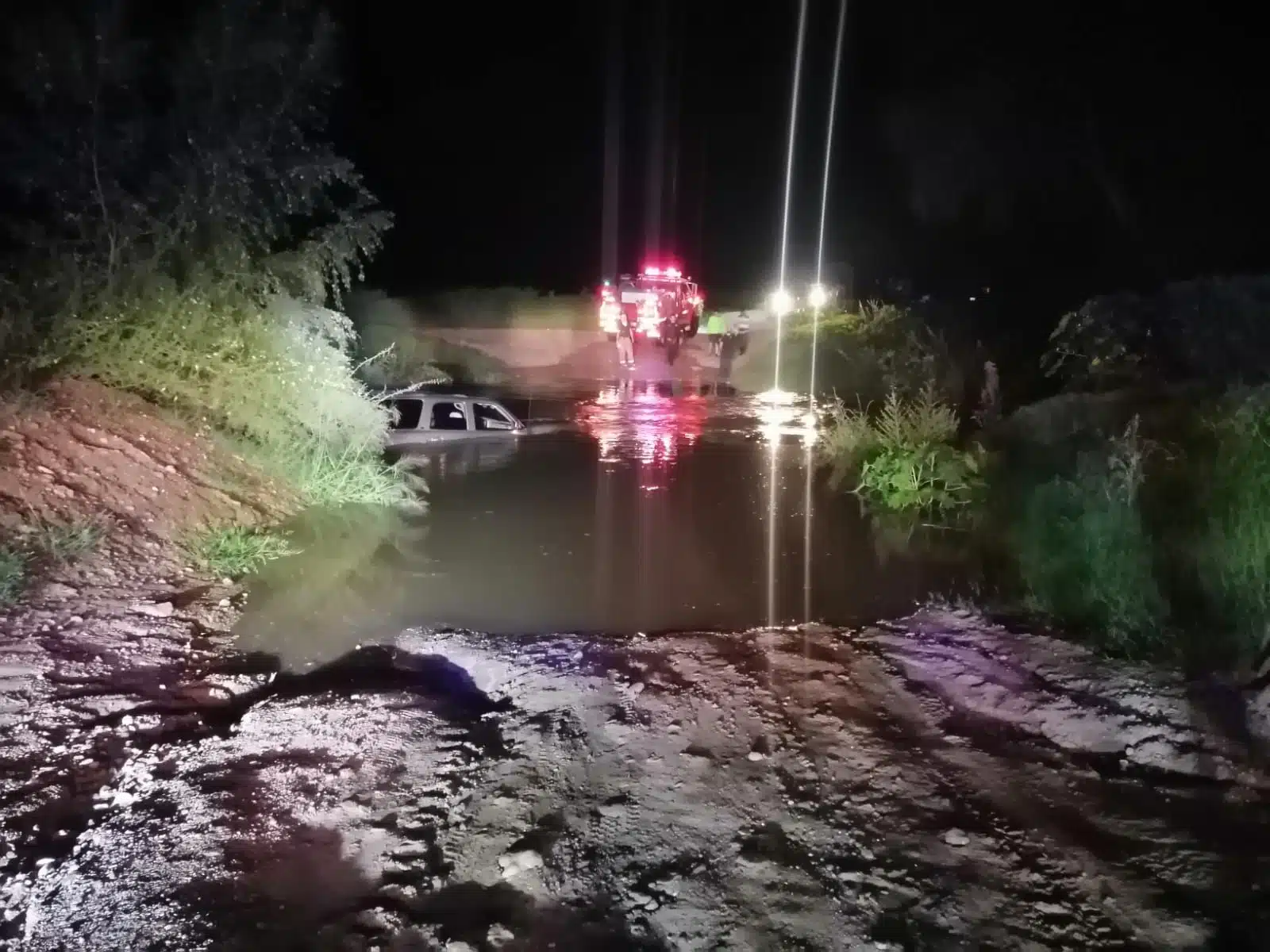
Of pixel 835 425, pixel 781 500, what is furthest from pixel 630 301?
pixel 781 500

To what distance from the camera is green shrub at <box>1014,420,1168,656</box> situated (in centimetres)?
664

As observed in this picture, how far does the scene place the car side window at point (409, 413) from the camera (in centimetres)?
1612

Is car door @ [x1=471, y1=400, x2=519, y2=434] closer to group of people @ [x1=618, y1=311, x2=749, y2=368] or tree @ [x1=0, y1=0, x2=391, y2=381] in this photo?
tree @ [x1=0, y1=0, x2=391, y2=381]

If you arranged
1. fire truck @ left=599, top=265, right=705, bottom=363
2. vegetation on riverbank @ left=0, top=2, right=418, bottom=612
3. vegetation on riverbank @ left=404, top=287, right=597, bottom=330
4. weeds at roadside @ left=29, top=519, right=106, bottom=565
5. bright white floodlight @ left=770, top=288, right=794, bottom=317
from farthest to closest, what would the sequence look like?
vegetation on riverbank @ left=404, top=287, right=597, bottom=330 → bright white floodlight @ left=770, top=288, right=794, bottom=317 → fire truck @ left=599, top=265, right=705, bottom=363 → vegetation on riverbank @ left=0, top=2, right=418, bottom=612 → weeds at roadside @ left=29, top=519, right=106, bottom=565

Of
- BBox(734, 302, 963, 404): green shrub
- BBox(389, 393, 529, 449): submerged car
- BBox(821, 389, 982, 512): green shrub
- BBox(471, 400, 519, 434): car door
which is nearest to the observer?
BBox(821, 389, 982, 512): green shrub

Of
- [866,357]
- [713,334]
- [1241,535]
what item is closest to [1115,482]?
[1241,535]

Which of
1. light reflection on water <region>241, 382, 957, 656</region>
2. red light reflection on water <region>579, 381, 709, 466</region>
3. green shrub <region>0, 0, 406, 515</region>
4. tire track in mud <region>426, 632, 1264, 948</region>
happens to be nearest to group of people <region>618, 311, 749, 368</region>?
red light reflection on water <region>579, 381, 709, 466</region>

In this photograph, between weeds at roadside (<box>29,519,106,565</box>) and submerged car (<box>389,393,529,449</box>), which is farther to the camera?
submerged car (<box>389,393,529,449</box>)

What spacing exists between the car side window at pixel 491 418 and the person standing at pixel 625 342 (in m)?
11.7

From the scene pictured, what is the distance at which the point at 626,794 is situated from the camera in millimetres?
4812

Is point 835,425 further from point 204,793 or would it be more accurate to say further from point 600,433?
point 204,793

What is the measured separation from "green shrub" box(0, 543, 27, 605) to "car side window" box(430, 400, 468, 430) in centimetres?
846

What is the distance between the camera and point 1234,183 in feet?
69.3

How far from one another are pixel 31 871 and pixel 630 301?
2461cm
